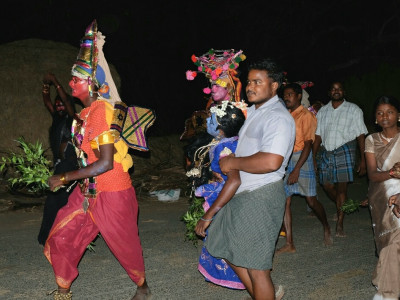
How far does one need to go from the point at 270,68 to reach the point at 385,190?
1.69 metres

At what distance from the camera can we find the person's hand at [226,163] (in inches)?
139

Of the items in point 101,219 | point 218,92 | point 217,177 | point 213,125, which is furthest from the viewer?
point 218,92

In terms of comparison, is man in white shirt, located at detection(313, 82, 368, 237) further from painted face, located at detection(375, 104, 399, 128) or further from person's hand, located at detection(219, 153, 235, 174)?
person's hand, located at detection(219, 153, 235, 174)

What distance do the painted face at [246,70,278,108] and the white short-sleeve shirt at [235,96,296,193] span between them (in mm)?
43

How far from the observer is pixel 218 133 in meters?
4.05

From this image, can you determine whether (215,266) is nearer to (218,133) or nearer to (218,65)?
(218,133)

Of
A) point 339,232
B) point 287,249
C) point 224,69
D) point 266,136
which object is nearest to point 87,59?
point 224,69

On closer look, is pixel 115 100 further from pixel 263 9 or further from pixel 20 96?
pixel 263 9

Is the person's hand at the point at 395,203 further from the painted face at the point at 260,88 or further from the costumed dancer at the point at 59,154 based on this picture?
the costumed dancer at the point at 59,154

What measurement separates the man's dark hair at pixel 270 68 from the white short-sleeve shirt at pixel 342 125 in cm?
360

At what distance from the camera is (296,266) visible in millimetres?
5559

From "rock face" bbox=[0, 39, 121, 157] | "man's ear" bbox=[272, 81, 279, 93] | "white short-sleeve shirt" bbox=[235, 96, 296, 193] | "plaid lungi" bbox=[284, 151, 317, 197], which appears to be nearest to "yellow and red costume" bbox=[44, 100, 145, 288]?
"white short-sleeve shirt" bbox=[235, 96, 296, 193]

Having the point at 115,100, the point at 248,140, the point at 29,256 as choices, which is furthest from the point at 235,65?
the point at 29,256

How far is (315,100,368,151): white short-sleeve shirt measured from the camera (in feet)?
22.8
